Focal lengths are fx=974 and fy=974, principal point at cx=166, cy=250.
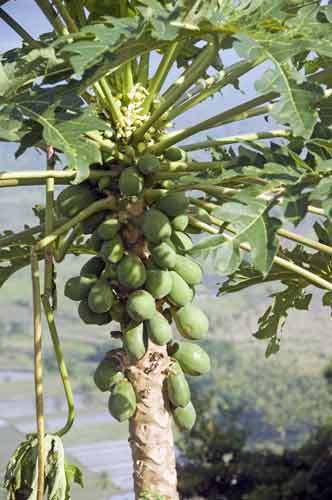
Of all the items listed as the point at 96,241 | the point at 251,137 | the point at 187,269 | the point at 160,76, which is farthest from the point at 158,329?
the point at 160,76

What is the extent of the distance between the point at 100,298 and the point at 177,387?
28 centimetres

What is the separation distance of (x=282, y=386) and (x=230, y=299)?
4986 millimetres

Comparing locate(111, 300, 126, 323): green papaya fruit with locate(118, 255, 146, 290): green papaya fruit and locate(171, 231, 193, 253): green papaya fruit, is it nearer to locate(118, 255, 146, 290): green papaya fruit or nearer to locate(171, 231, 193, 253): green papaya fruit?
locate(118, 255, 146, 290): green papaya fruit

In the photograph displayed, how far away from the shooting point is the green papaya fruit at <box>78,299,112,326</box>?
7.36 feet

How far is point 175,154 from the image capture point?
2.29 metres

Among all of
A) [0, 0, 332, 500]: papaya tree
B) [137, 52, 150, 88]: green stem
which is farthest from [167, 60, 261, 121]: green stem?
[137, 52, 150, 88]: green stem

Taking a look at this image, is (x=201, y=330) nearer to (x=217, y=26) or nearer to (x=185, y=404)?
(x=185, y=404)

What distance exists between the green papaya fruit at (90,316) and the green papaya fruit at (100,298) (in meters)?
0.05

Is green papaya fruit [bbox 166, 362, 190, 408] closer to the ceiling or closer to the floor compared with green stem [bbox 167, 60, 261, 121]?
closer to the floor

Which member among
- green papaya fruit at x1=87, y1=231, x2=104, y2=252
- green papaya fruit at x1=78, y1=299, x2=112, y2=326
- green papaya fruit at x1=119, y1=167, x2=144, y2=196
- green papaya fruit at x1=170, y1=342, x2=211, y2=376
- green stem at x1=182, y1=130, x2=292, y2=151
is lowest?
green papaya fruit at x1=170, y1=342, x2=211, y2=376

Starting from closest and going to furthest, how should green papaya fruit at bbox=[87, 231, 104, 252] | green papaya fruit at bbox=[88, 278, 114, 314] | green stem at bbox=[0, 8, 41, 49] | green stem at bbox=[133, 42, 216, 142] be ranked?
green stem at bbox=[133, 42, 216, 142]
green papaya fruit at bbox=[88, 278, 114, 314]
green papaya fruit at bbox=[87, 231, 104, 252]
green stem at bbox=[0, 8, 41, 49]

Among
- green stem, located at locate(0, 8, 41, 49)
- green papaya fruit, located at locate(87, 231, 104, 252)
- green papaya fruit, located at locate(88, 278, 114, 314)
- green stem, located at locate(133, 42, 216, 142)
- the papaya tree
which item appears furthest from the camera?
green stem, located at locate(0, 8, 41, 49)

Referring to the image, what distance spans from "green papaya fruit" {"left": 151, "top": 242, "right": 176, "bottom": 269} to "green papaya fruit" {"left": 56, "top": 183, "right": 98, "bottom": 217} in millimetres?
204

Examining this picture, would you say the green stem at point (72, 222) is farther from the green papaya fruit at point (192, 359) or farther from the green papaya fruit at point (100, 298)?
the green papaya fruit at point (192, 359)
